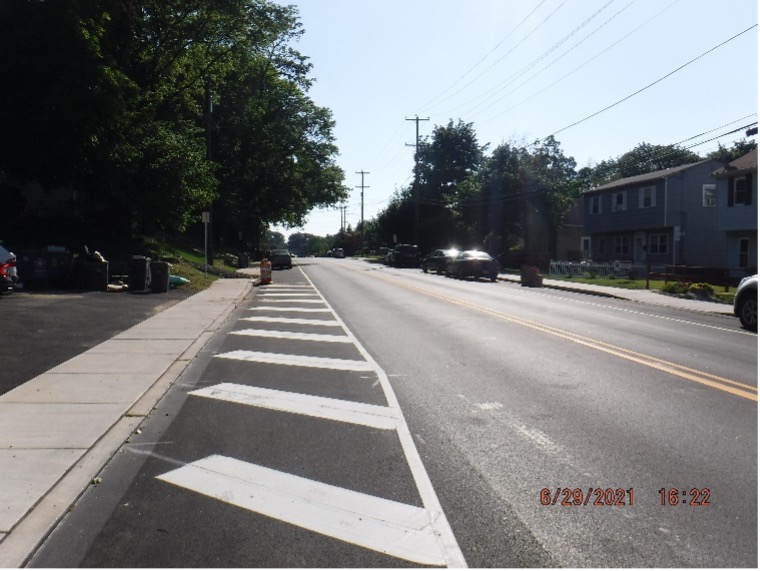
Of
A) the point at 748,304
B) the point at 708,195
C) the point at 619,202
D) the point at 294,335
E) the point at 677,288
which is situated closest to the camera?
the point at 294,335

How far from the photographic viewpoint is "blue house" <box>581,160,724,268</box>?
45.0 m

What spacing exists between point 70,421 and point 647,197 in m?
45.5

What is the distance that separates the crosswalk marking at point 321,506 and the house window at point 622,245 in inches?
1900

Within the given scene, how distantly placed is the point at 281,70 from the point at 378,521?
64.2 m

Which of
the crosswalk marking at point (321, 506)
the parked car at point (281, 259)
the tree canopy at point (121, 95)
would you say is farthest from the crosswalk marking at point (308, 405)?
the parked car at point (281, 259)

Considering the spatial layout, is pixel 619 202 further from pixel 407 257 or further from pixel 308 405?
pixel 308 405

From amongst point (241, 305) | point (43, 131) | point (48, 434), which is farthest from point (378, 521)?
point (43, 131)

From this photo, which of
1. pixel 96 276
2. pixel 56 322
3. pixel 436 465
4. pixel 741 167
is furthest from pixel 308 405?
pixel 741 167

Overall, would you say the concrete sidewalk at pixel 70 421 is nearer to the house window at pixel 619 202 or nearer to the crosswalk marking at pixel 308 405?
the crosswalk marking at pixel 308 405

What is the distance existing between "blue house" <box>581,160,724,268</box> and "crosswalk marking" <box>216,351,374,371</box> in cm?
3519

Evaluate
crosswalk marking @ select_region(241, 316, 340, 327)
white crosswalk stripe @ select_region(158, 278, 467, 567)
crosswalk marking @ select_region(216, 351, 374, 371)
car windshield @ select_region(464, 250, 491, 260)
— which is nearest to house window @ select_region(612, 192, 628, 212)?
car windshield @ select_region(464, 250, 491, 260)

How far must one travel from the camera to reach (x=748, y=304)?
17.3 meters

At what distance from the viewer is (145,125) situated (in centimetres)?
3219

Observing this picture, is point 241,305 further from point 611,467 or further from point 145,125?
point 611,467
